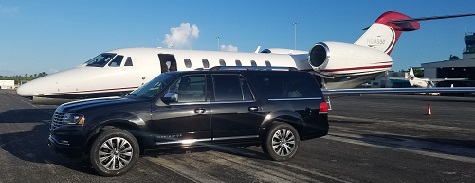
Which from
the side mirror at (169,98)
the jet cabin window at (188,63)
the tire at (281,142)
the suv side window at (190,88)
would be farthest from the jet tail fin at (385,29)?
the side mirror at (169,98)

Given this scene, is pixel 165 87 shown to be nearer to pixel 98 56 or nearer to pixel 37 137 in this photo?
pixel 37 137

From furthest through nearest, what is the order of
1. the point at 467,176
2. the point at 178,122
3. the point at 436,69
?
the point at 436,69
the point at 178,122
the point at 467,176

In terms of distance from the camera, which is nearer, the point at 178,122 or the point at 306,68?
the point at 178,122

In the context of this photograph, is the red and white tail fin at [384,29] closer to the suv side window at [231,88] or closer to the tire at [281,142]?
the tire at [281,142]

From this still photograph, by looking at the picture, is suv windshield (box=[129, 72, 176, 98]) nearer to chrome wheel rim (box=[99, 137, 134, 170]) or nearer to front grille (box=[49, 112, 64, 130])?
chrome wheel rim (box=[99, 137, 134, 170])

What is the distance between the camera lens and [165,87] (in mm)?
7520

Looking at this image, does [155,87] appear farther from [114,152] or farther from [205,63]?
[205,63]

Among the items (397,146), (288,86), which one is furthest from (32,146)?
(397,146)

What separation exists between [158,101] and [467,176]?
16.7 ft

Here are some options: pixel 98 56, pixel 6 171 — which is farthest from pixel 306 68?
pixel 6 171

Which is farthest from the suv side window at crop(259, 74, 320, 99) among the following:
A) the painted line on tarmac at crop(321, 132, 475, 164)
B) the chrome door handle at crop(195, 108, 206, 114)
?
the painted line on tarmac at crop(321, 132, 475, 164)

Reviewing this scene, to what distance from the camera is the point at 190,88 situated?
25.5 feet

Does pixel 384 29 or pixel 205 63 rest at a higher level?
pixel 384 29

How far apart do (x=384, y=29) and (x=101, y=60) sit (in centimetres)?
1377
